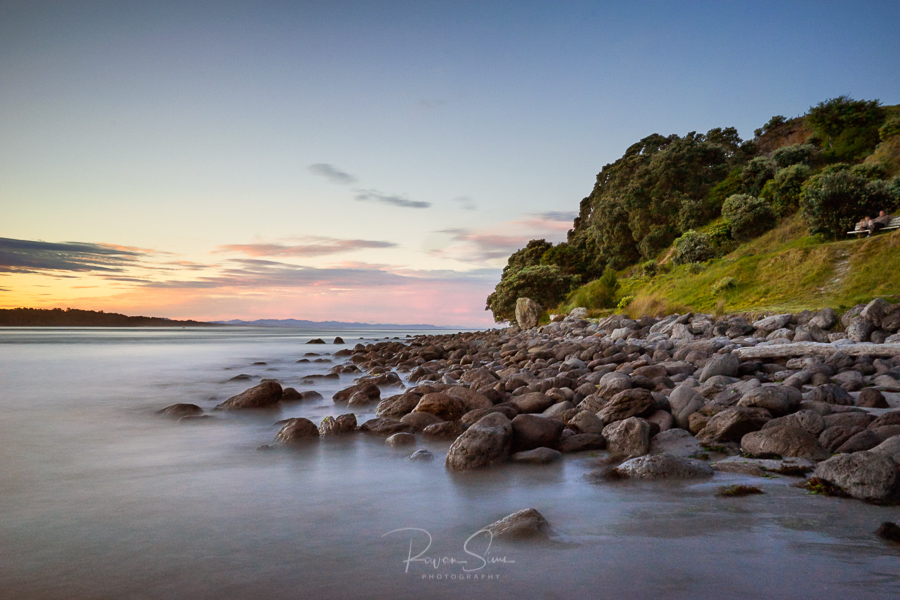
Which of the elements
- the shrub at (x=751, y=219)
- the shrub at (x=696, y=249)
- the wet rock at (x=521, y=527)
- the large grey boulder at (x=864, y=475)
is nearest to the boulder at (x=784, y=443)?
the large grey boulder at (x=864, y=475)

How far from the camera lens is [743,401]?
575 centimetres

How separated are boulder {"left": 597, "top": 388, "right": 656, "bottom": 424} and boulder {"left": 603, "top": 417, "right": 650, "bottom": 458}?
0.45m

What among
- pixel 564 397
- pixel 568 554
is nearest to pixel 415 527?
pixel 568 554

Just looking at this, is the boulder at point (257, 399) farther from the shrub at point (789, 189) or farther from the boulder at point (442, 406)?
the shrub at point (789, 189)

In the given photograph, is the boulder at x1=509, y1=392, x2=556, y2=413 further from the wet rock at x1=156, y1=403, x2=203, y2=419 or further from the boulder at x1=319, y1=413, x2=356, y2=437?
the wet rock at x1=156, y1=403, x2=203, y2=419

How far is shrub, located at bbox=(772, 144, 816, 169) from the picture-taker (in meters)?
37.7

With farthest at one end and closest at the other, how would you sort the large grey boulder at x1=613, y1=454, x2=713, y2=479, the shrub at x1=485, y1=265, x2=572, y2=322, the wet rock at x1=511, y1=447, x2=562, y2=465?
the shrub at x1=485, y1=265, x2=572, y2=322, the wet rock at x1=511, y1=447, x2=562, y2=465, the large grey boulder at x1=613, y1=454, x2=713, y2=479

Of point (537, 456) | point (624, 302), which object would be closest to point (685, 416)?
point (537, 456)

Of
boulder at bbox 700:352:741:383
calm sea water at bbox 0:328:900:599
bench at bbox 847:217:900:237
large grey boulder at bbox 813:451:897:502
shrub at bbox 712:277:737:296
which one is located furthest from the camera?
shrub at bbox 712:277:737:296

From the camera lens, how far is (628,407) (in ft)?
19.7

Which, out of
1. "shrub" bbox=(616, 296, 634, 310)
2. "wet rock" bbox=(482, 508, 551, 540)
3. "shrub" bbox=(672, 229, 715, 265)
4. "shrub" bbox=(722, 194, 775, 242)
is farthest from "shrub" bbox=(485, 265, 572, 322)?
"wet rock" bbox=(482, 508, 551, 540)

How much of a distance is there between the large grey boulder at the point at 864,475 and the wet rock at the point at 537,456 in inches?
87.2

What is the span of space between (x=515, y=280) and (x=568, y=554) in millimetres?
39783

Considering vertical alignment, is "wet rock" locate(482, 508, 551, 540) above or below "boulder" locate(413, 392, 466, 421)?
below
